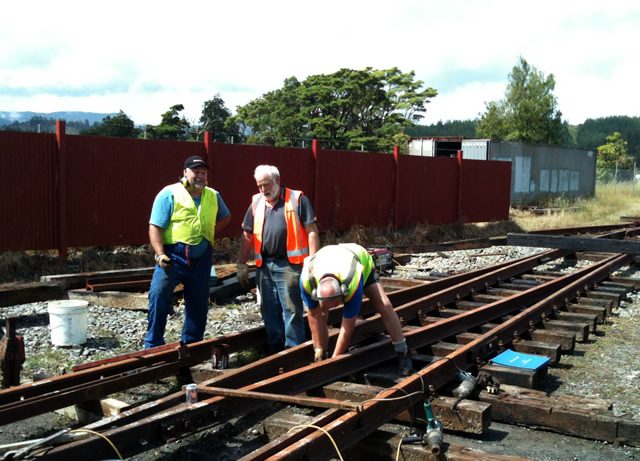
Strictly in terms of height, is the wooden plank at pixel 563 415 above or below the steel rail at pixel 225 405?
below

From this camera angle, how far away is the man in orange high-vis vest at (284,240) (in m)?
5.90

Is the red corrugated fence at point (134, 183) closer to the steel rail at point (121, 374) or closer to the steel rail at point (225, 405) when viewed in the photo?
the steel rail at point (121, 374)

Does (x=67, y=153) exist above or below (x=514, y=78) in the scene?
below

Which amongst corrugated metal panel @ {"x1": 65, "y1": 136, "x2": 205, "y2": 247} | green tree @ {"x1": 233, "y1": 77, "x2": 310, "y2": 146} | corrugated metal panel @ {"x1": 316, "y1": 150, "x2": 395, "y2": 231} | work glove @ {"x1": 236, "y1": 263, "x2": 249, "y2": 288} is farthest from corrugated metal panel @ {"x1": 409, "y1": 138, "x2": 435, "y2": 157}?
work glove @ {"x1": 236, "y1": 263, "x2": 249, "y2": 288}

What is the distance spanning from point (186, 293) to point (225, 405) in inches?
73.7

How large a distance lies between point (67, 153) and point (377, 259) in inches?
229

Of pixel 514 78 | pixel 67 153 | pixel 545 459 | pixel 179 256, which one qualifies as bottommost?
pixel 545 459

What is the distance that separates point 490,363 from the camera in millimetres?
6086

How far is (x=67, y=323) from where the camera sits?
21.7 feet

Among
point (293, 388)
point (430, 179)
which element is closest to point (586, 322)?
point (293, 388)

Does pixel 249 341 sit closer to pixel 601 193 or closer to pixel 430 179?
pixel 430 179

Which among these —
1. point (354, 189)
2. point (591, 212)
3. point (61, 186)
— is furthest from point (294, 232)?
point (591, 212)

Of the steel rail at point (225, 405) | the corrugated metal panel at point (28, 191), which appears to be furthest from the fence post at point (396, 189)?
the steel rail at point (225, 405)

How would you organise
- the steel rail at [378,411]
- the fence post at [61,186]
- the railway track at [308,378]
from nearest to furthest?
the steel rail at [378,411], the railway track at [308,378], the fence post at [61,186]
